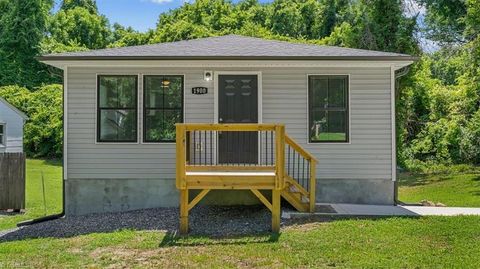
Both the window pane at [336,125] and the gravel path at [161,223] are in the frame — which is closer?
the gravel path at [161,223]

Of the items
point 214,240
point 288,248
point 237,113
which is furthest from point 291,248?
point 237,113

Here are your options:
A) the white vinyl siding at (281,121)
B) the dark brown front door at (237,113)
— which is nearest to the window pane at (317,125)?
the white vinyl siding at (281,121)

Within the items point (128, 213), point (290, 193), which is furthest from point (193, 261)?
point (128, 213)

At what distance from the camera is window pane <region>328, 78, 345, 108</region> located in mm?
8836

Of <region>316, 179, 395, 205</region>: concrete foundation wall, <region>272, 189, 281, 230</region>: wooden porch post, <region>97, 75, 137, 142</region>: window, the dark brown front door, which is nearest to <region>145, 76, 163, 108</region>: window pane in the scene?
<region>97, 75, 137, 142</region>: window

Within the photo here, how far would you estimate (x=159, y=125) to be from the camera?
Answer: 886 centimetres

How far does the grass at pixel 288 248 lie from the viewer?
5.34 meters

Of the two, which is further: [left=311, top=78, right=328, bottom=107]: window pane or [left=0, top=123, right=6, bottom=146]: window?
[left=0, top=123, right=6, bottom=146]: window

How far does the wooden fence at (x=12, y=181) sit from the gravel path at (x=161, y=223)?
3.06 metres

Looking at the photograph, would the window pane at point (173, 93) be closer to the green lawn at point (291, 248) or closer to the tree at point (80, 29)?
the green lawn at point (291, 248)

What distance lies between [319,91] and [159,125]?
319cm

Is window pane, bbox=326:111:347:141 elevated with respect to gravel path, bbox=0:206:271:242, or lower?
elevated

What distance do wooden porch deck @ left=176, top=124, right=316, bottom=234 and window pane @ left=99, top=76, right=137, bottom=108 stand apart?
1418mm

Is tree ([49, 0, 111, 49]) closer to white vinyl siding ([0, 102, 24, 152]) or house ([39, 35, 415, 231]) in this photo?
white vinyl siding ([0, 102, 24, 152])
